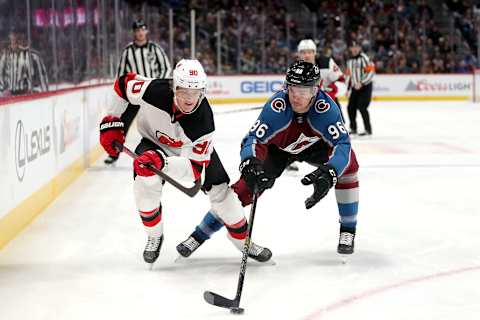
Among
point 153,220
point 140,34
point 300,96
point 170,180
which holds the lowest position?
point 153,220

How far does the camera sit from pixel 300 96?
2957 mm

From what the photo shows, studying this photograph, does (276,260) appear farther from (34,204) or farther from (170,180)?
(34,204)

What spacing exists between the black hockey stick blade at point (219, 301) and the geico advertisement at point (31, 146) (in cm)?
149

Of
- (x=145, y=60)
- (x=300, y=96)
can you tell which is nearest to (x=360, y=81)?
(x=145, y=60)

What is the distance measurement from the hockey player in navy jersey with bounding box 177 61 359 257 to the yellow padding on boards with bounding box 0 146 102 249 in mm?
910

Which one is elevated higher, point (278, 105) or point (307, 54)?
point (307, 54)

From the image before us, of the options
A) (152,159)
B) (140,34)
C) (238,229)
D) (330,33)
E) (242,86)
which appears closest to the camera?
(152,159)

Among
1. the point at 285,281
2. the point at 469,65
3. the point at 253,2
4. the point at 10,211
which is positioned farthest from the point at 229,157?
the point at 253,2

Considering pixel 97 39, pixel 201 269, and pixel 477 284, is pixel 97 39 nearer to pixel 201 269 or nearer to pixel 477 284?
pixel 201 269

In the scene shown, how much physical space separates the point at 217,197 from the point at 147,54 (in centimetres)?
395

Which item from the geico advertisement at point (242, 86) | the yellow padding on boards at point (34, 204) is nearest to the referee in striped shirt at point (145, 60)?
the yellow padding on boards at point (34, 204)

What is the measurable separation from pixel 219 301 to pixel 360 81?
6876 mm

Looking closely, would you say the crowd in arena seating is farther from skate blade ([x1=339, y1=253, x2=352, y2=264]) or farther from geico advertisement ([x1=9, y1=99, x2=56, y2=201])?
skate blade ([x1=339, y1=253, x2=352, y2=264])

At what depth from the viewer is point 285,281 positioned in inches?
117
